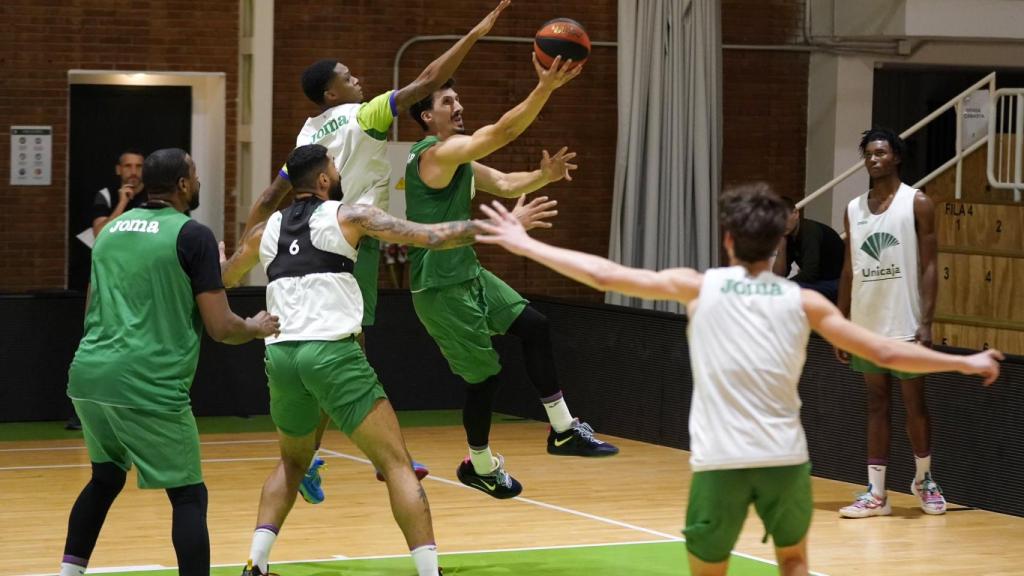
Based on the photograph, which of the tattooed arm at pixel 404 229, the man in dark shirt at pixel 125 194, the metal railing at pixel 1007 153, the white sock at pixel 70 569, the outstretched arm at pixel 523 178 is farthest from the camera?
the metal railing at pixel 1007 153

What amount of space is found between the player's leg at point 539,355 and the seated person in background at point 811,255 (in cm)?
380

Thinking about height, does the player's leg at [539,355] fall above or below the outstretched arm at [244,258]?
below

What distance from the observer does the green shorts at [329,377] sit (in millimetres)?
5711

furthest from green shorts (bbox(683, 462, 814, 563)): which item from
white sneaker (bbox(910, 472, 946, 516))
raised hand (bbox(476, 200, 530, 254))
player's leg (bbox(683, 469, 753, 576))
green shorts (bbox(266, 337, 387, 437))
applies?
white sneaker (bbox(910, 472, 946, 516))

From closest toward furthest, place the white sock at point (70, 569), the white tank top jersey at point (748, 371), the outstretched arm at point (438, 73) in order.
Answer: the white tank top jersey at point (748, 371)
the white sock at point (70, 569)
the outstretched arm at point (438, 73)

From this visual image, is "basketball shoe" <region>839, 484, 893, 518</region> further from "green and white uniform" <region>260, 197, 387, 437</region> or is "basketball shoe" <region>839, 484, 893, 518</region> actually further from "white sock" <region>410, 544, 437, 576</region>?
"green and white uniform" <region>260, 197, 387, 437</region>

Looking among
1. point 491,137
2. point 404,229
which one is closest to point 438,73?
point 491,137

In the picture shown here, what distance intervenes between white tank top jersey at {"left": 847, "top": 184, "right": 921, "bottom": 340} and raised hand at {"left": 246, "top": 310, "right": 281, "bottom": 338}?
3684 mm

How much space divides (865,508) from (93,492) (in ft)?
13.9

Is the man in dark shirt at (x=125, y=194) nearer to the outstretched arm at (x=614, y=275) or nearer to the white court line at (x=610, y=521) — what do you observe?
the white court line at (x=610, y=521)

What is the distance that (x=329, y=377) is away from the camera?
570cm

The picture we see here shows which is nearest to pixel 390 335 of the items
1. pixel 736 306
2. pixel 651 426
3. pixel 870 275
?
pixel 651 426

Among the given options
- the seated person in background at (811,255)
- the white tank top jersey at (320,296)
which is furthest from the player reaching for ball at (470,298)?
the seated person in background at (811,255)

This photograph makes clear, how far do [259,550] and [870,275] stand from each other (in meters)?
3.62
